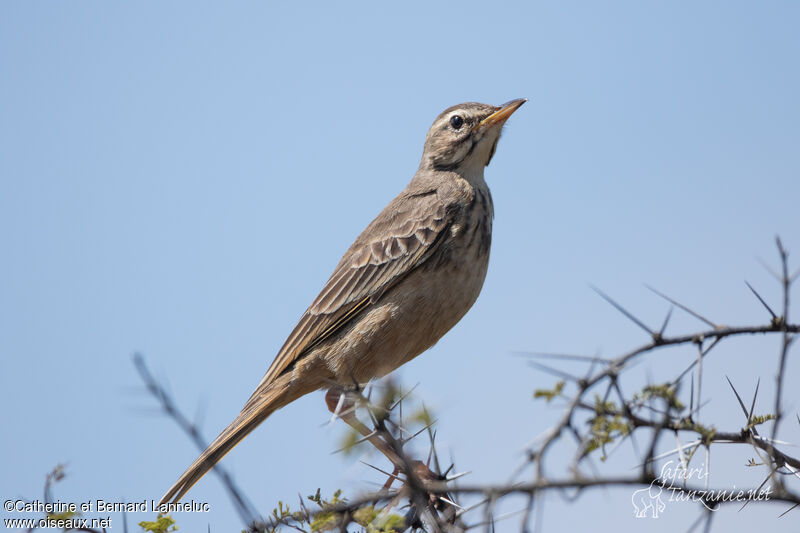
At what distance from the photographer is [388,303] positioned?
750cm

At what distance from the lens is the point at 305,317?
26.2ft

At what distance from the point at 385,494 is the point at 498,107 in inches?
251

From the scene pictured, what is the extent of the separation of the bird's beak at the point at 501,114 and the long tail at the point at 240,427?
3560 millimetres

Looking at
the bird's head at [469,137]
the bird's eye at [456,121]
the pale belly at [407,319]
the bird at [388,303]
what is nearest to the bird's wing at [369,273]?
the bird at [388,303]

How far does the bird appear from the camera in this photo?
290 inches

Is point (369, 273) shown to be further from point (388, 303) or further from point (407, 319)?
point (407, 319)

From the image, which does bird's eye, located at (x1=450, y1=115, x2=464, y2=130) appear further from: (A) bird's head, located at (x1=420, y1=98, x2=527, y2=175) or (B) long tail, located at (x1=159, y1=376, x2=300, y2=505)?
(B) long tail, located at (x1=159, y1=376, x2=300, y2=505)

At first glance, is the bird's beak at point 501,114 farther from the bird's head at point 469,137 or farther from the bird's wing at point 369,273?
the bird's wing at point 369,273

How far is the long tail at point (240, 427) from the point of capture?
6398mm

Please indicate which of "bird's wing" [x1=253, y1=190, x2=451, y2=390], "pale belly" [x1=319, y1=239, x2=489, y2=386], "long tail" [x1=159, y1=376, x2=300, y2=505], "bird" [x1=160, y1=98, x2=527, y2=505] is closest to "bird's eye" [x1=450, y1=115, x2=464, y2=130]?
"bird" [x1=160, y1=98, x2=527, y2=505]

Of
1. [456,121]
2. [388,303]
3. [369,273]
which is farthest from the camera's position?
[456,121]

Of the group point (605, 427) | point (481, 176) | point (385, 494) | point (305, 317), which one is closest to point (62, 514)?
point (385, 494)

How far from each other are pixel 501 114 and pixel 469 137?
0.49 m

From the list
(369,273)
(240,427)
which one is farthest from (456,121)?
(240,427)
